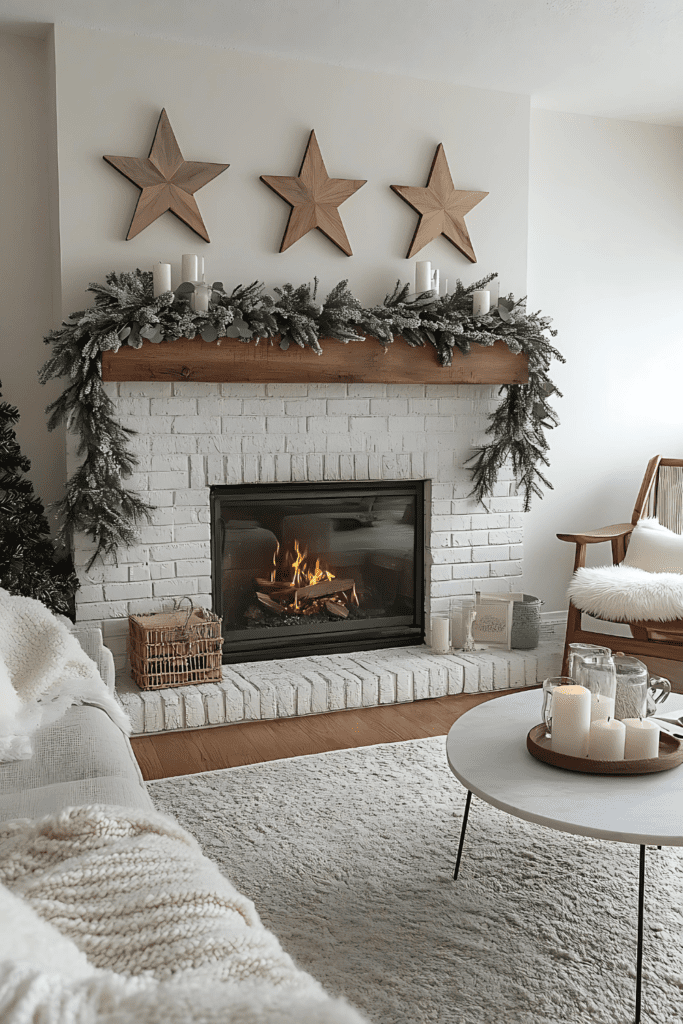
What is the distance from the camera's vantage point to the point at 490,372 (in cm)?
344

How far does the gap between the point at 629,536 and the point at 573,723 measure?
2.09 m

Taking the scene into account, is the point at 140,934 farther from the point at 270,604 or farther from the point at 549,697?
the point at 270,604

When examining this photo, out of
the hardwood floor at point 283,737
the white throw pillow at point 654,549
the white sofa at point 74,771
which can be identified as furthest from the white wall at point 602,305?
the white sofa at point 74,771

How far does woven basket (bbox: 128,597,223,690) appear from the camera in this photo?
3018 mm

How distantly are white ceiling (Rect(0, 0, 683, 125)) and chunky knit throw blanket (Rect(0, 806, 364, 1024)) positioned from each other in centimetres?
264

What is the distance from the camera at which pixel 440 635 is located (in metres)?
3.55

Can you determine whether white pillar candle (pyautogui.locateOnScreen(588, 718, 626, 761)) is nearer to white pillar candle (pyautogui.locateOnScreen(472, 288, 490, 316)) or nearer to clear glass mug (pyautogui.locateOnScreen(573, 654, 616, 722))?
clear glass mug (pyautogui.locateOnScreen(573, 654, 616, 722))

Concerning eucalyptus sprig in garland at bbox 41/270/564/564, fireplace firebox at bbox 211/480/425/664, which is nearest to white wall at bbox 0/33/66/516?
eucalyptus sprig in garland at bbox 41/270/564/564

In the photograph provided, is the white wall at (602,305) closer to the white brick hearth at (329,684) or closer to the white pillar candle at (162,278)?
the white brick hearth at (329,684)

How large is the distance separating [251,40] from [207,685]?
2.34 metres

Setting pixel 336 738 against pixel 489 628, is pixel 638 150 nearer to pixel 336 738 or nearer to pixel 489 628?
pixel 489 628

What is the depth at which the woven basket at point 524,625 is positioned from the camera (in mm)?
3637

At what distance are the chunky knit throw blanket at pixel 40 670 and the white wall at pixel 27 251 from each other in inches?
46.0

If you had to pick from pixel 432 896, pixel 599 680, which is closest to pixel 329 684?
pixel 432 896
